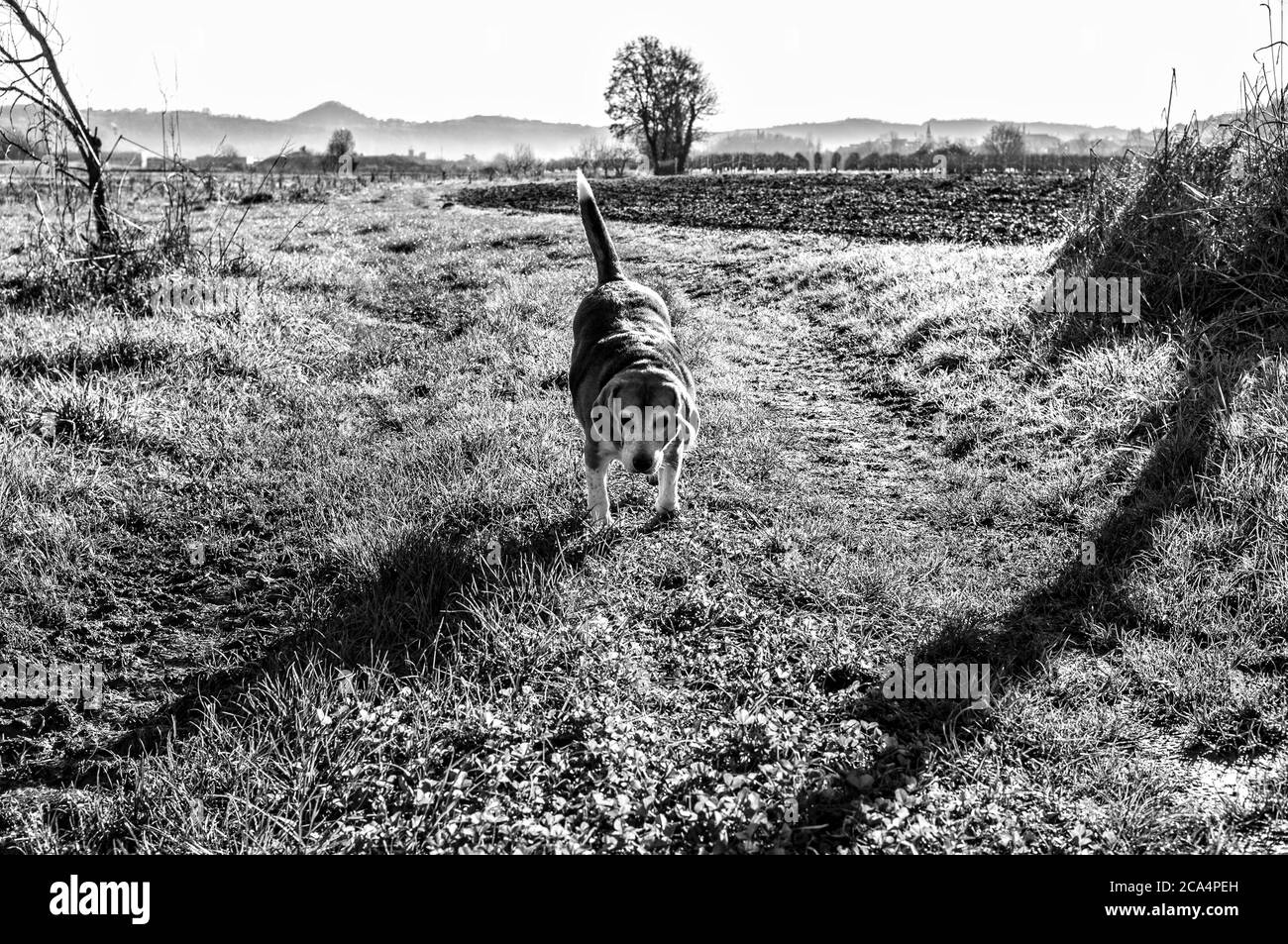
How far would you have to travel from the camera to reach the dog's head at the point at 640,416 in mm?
4168

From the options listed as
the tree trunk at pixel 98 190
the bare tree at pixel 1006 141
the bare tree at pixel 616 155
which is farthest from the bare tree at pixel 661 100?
the tree trunk at pixel 98 190

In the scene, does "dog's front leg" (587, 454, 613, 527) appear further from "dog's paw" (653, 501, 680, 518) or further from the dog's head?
"dog's paw" (653, 501, 680, 518)

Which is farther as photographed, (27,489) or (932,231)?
(932,231)

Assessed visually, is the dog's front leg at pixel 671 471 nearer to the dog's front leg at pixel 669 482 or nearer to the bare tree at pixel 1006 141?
the dog's front leg at pixel 669 482

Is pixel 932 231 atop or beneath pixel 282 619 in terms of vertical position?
atop

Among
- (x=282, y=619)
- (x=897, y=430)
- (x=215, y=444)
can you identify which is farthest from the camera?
(x=897, y=430)

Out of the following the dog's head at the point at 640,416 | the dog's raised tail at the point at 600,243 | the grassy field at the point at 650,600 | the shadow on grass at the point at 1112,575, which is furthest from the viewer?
the dog's raised tail at the point at 600,243

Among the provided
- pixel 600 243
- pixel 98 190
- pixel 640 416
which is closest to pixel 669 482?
pixel 640 416
